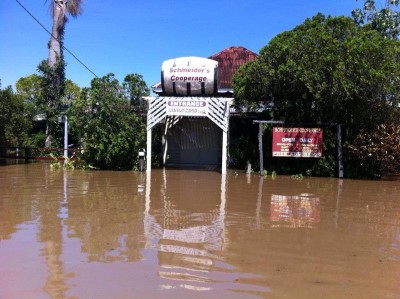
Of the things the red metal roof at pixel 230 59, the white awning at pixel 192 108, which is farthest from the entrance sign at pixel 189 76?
the red metal roof at pixel 230 59

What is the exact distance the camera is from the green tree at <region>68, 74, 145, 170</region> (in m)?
16.3

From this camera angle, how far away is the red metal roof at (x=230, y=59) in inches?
887

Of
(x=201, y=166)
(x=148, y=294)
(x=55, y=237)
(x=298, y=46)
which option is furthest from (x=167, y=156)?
(x=148, y=294)

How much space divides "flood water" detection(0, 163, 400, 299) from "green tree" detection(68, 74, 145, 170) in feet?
17.6

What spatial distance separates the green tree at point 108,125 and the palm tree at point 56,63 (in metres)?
8.75

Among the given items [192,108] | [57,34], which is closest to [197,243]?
[192,108]

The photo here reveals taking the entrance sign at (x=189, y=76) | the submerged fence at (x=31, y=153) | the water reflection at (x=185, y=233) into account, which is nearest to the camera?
the water reflection at (x=185, y=233)

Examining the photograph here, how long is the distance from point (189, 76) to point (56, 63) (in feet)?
41.9

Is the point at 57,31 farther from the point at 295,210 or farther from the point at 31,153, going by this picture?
the point at 295,210

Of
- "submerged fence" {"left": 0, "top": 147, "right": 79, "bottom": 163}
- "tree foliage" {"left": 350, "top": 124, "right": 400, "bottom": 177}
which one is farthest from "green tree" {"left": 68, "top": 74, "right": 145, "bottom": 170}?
"tree foliage" {"left": 350, "top": 124, "right": 400, "bottom": 177}

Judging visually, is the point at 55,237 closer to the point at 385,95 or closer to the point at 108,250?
the point at 108,250

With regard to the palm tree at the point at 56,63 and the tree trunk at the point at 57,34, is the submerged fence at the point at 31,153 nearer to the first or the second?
the palm tree at the point at 56,63

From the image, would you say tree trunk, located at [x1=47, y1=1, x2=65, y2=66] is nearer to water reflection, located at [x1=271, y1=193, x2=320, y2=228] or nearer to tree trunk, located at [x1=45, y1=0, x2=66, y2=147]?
tree trunk, located at [x1=45, y1=0, x2=66, y2=147]

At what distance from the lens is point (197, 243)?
5965mm
